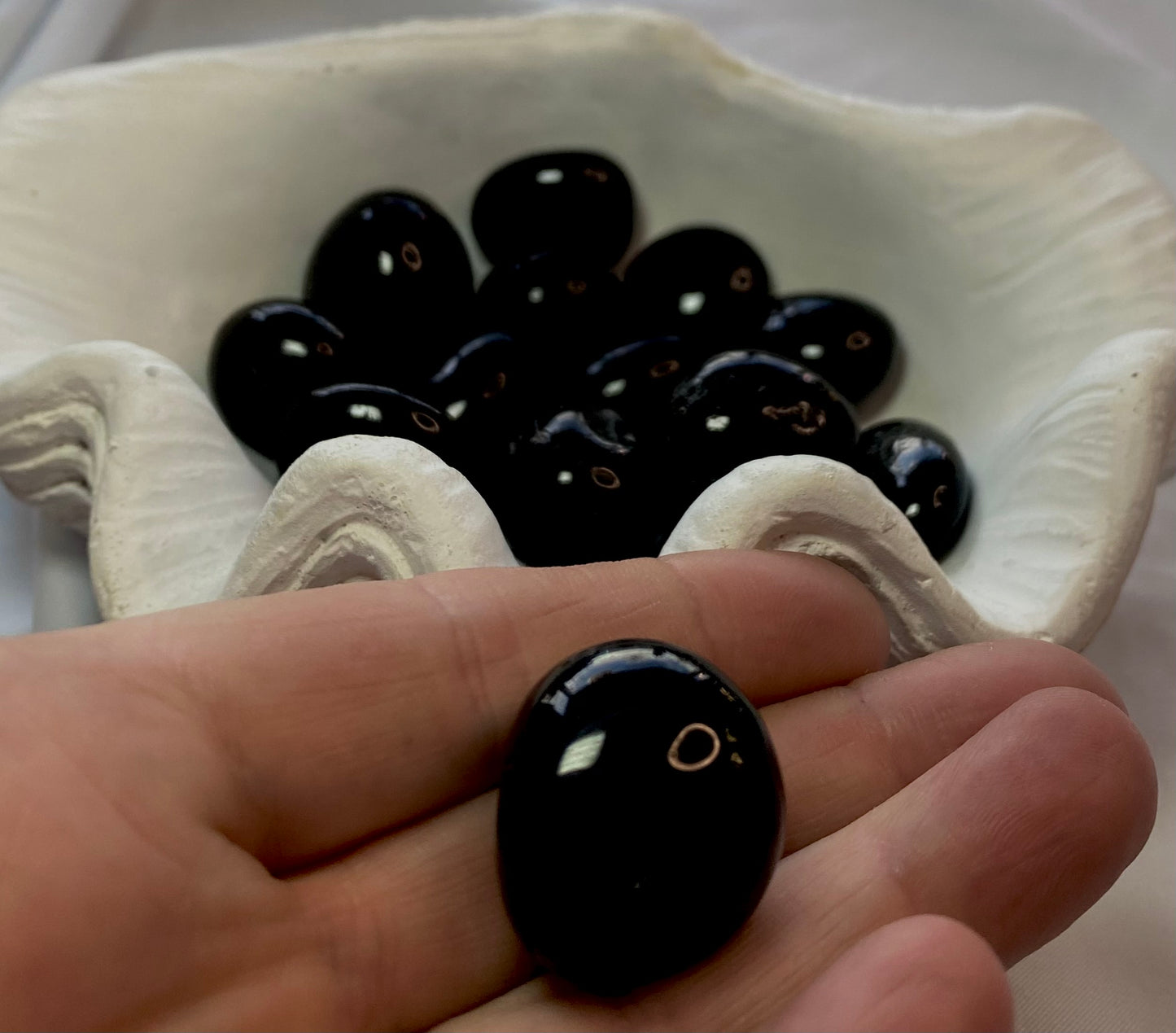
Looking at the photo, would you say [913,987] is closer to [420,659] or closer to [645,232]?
[420,659]

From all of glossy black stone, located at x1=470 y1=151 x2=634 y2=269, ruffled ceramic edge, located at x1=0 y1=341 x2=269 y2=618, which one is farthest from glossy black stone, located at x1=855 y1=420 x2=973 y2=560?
ruffled ceramic edge, located at x1=0 y1=341 x2=269 y2=618

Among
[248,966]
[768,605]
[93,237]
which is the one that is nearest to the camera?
[248,966]

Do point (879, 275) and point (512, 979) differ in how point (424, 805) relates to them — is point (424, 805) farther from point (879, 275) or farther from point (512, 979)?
point (879, 275)

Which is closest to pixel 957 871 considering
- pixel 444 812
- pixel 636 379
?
pixel 444 812

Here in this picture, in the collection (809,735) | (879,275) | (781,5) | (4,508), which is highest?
(781,5)

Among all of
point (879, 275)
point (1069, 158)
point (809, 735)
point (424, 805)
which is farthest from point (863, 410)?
point (424, 805)

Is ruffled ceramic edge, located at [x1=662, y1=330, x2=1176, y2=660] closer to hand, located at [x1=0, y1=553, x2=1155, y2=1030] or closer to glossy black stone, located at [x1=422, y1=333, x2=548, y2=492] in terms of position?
hand, located at [x1=0, y1=553, x2=1155, y2=1030]
